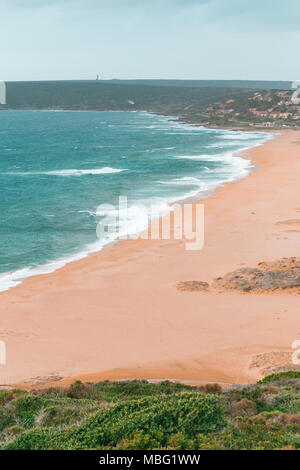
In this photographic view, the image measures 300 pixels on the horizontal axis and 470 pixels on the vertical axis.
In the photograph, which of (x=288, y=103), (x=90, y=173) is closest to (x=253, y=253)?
(x=90, y=173)

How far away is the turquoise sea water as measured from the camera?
32531 millimetres

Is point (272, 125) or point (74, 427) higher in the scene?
point (272, 125)

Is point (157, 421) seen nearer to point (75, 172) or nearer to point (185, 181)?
point (185, 181)

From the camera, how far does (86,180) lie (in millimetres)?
53469

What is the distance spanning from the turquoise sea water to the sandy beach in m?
3.18

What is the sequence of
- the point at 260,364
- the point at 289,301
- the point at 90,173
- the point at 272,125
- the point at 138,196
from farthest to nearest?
1. the point at 272,125
2. the point at 90,173
3. the point at 138,196
4. the point at 289,301
5. the point at 260,364

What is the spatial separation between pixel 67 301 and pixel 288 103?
369 feet

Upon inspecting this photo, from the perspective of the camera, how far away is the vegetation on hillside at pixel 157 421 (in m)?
9.88

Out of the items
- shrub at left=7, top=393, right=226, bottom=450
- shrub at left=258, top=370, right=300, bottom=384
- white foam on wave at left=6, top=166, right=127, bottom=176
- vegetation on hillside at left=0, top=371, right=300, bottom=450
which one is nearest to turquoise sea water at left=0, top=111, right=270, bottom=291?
white foam on wave at left=6, top=166, right=127, bottom=176

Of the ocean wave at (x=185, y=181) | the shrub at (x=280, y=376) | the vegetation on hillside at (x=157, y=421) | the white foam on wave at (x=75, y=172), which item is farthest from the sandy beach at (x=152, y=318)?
the white foam on wave at (x=75, y=172)

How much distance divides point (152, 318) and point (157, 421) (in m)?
11.3

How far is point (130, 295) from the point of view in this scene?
2411 cm
